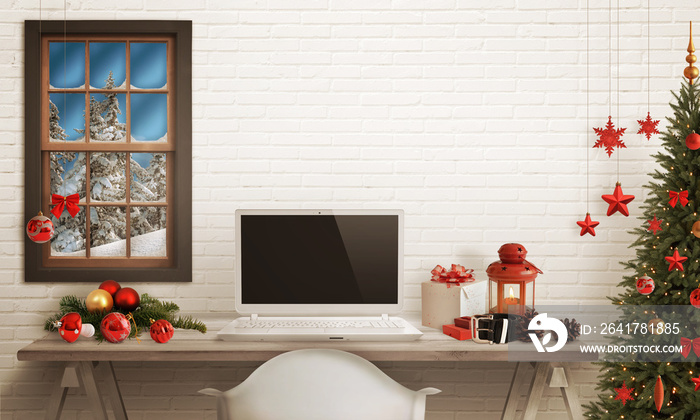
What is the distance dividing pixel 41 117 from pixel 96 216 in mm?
546

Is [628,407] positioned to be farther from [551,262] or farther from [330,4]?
[330,4]

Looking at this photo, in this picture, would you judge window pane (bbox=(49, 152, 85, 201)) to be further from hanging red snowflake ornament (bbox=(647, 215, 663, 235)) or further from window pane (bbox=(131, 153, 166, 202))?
hanging red snowflake ornament (bbox=(647, 215, 663, 235))

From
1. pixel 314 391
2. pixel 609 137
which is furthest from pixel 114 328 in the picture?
pixel 609 137

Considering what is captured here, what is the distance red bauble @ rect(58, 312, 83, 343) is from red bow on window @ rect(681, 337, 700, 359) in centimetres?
236

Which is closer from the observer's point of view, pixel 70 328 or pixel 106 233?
pixel 70 328

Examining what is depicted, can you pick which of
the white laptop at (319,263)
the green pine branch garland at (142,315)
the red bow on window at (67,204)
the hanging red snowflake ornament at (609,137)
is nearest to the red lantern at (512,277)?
the white laptop at (319,263)

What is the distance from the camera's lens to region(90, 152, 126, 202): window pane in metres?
2.46

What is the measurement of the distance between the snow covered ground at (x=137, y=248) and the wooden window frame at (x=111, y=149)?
33mm

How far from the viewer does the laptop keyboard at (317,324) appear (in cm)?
205

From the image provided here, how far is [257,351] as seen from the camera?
1.84 metres

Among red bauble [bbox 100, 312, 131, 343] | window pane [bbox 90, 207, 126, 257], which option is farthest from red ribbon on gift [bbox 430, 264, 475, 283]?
window pane [bbox 90, 207, 126, 257]

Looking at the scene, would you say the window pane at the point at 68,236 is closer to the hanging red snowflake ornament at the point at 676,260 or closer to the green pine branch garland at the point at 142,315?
the green pine branch garland at the point at 142,315

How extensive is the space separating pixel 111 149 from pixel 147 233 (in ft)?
1.48

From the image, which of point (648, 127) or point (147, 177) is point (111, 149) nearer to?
point (147, 177)
